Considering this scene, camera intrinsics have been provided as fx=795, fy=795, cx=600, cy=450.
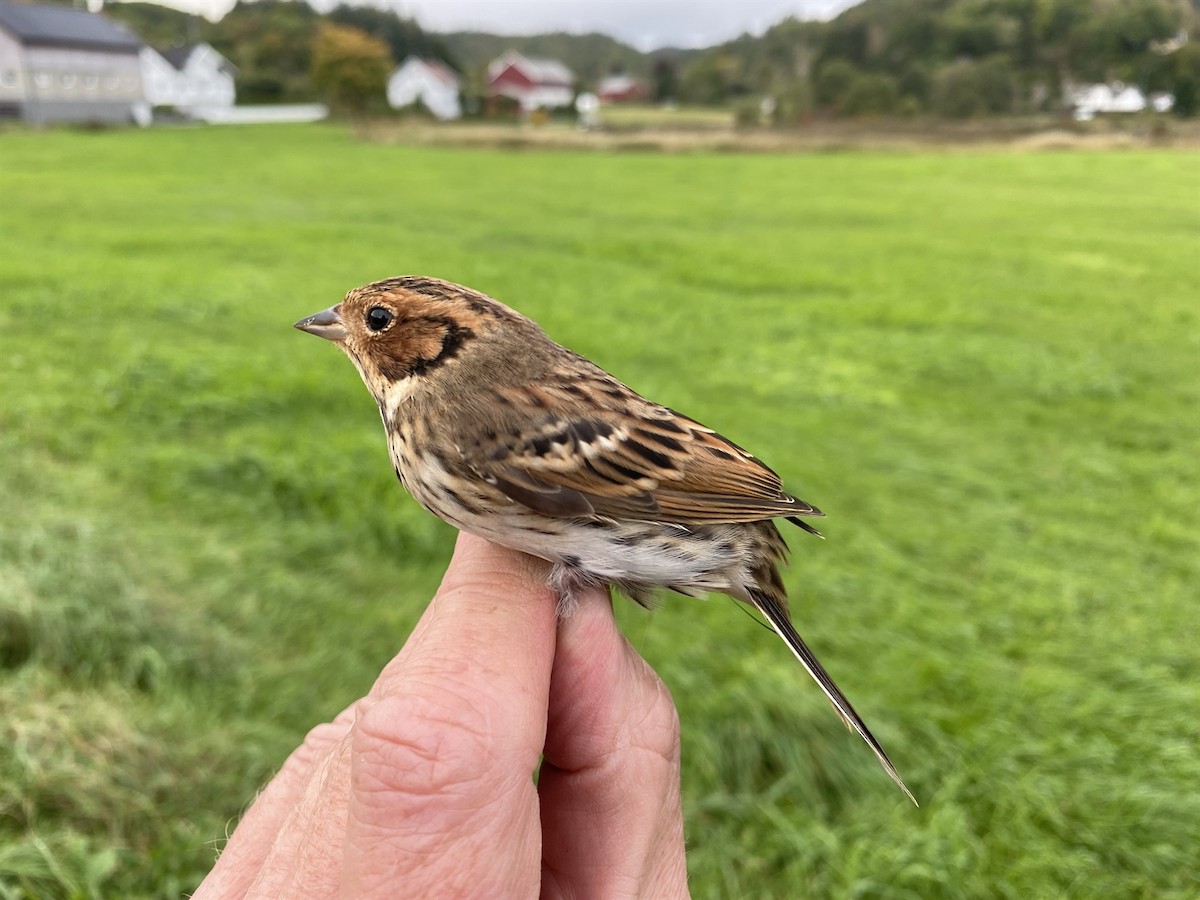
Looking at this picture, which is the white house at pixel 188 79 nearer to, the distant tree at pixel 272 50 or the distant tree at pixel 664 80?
the distant tree at pixel 272 50

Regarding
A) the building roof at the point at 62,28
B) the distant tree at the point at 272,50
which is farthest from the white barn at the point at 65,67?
the distant tree at the point at 272,50

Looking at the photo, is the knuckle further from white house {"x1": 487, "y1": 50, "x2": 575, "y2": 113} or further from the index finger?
white house {"x1": 487, "y1": 50, "x2": 575, "y2": 113}

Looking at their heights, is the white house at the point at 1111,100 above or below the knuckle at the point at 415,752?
above

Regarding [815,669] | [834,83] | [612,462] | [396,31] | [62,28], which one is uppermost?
[396,31]

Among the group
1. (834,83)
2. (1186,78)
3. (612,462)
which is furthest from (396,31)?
(612,462)

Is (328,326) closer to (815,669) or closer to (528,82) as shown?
(815,669)

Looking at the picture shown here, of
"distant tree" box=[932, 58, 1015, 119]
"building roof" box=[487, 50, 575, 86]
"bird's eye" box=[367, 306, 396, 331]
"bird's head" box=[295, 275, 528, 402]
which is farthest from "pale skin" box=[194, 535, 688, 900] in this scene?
"building roof" box=[487, 50, 575, 86]

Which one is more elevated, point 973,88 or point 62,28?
point 62,28
